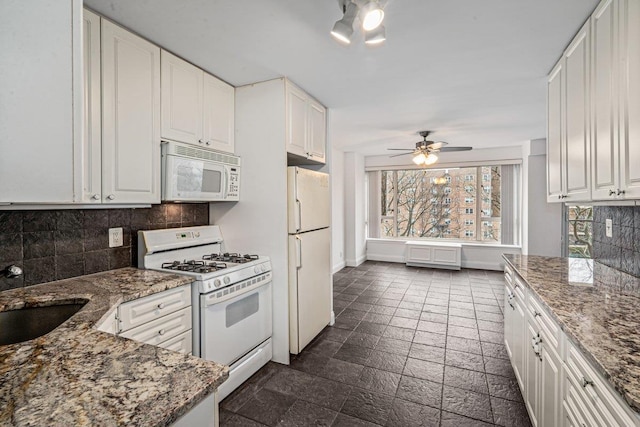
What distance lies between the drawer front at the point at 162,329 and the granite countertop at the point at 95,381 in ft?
1.72

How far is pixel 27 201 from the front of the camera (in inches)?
42.2

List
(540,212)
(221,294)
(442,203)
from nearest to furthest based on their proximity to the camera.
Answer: (221,294) < (540,212) < (442,203)

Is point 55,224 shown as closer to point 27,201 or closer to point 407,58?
point 27,201

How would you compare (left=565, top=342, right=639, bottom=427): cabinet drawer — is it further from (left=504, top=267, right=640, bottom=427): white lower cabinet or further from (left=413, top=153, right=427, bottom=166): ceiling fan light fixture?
(left=413, top=153, right=427, bottom=166): ceiling fan light fixture

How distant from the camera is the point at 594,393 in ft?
3.13

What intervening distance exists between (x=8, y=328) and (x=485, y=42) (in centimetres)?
311

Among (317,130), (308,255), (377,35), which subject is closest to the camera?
(377,35)

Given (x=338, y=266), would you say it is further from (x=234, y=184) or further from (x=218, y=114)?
(x=218, y=114)

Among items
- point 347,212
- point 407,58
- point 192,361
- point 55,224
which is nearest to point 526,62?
point 407,58

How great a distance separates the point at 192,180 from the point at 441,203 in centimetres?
557

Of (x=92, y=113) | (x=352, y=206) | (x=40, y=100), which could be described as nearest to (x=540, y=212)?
(x=352, y=206)

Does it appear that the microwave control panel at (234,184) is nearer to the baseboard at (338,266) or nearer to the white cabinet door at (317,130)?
the white cabinet door at (317,130)

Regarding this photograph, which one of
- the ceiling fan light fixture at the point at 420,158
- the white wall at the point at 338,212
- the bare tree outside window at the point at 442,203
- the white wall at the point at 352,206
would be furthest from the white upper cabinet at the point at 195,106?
the bare tree outside window at the point at 442,203

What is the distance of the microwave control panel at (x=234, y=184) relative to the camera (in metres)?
2.55
